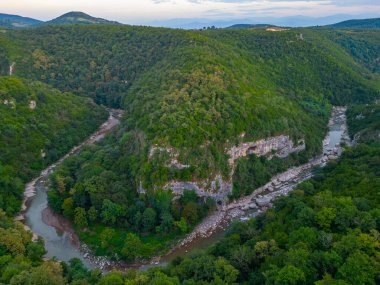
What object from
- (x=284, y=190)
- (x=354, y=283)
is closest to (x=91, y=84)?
(x=284, y=190)

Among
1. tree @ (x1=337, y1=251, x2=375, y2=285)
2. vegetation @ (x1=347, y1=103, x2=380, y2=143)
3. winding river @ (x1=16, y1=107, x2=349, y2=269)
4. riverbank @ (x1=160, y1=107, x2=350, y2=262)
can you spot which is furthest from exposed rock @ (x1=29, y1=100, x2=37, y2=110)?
vegetation @ (x1=347, y1=103, x2=380, y2=143)

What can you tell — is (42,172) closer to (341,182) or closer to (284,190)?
(284,190)

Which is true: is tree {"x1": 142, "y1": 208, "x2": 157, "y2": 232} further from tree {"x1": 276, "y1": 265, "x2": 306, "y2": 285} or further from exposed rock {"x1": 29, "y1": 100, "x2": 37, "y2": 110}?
exposed rock {"x1": 29, "y1": 100, "x2": 37, "y2": 110}

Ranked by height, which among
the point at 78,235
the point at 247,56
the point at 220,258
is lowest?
the point at 78,235

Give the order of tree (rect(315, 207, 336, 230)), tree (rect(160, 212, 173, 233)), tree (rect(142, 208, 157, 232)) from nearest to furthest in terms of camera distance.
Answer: tree (rect(315, 207, 336, 230)) < tree (rect(160, 212, 173, 233)) < tree (rect(142, 208, 157, 232))

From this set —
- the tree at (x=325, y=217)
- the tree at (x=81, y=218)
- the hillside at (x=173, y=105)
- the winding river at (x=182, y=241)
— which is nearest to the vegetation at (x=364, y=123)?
the hillside at (x=173, y=105)

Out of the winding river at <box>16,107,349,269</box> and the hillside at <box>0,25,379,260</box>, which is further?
the hillside at <box>0,25,379,260</box>

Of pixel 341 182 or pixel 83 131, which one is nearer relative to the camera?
pixel 341 182

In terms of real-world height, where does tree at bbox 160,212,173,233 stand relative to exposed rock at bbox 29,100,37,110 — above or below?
below
